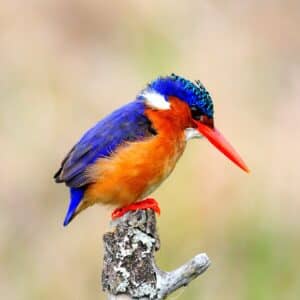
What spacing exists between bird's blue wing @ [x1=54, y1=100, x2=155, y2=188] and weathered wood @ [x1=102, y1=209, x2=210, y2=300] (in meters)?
0.68

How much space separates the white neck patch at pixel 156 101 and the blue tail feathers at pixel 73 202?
364 mm

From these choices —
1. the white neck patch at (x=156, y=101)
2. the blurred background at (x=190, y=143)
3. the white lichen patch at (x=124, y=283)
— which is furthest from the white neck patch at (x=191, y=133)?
the white lichen patch at (x=124, y=283)

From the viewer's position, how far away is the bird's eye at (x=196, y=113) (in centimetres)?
364

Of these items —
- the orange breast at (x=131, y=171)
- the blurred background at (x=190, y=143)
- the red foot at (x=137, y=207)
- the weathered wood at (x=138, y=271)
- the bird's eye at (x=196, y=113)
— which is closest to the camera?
the weathered wood at (x=138, y=271)

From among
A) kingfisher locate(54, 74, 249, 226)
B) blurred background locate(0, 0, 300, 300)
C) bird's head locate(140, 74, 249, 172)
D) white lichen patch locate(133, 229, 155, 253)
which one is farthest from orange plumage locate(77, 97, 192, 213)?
blurred background locate(0, 0, 300, 300)

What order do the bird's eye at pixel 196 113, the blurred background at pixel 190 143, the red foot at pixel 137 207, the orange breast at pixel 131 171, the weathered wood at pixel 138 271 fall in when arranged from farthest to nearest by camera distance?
the blurred background at pixel 190 143, the bird's eye at pixel 196 113, the orange breast at pixel 131 171, the red foot at pixel 137 207, the weathered wood at pixel 138 271

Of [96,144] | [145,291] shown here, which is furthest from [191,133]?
[145,291]

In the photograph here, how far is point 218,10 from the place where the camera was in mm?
7977

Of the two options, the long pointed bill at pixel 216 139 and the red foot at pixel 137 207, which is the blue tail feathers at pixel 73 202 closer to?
the red foot at pixel 137 207

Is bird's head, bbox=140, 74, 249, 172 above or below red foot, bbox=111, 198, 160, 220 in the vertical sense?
above

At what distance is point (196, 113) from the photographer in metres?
3.66

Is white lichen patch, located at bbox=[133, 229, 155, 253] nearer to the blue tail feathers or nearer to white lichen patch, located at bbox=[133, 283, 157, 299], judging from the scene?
→ white lichen patch, located at bbox=[133, 283, 157, 299]

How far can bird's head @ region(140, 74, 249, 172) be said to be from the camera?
11.9 ft

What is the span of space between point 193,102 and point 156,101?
0.46 feet
